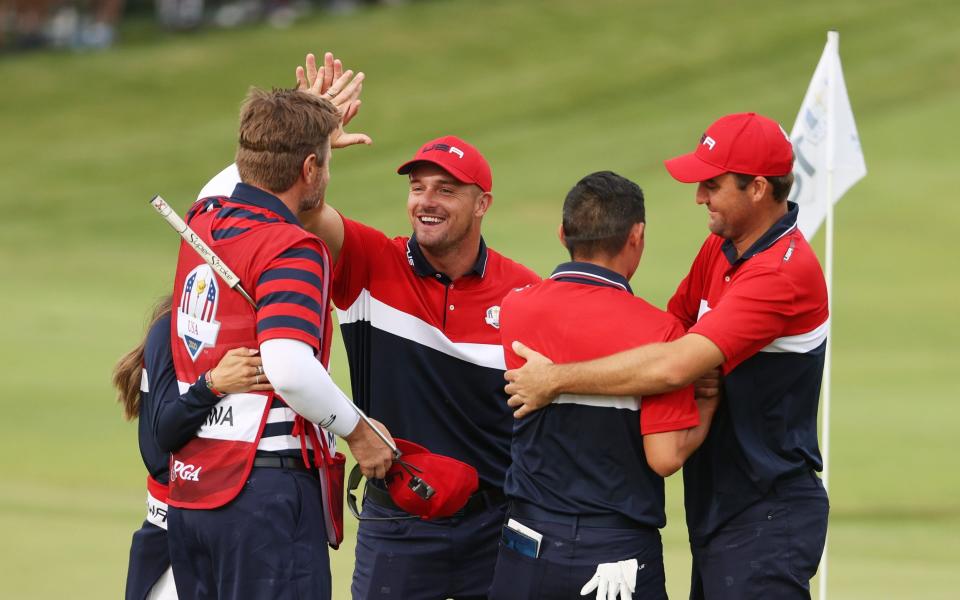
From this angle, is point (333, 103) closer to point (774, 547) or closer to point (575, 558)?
point (575, 558)

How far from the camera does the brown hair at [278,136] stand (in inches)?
188

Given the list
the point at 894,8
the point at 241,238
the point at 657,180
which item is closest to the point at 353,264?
the point at 241,238

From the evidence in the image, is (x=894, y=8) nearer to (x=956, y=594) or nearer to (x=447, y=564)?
(x=956, y=594)

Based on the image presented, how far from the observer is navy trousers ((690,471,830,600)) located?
4.88 metres

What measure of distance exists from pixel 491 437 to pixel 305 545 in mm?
1178

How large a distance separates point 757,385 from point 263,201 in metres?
1.72

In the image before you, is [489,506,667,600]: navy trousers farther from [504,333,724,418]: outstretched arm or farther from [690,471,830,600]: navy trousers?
[504,333,724,418]: outstretched arm

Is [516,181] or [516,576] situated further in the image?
[516,181]

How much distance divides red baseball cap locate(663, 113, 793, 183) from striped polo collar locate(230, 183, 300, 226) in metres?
1.25

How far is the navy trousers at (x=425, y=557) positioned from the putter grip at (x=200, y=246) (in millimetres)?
1461

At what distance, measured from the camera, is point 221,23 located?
128 feet

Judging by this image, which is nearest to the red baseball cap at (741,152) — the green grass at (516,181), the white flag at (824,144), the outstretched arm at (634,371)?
the outstretched arm at (634,371)

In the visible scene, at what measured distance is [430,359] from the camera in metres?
5.71

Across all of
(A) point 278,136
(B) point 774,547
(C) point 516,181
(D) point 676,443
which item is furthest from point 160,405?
(C) point 516,181
